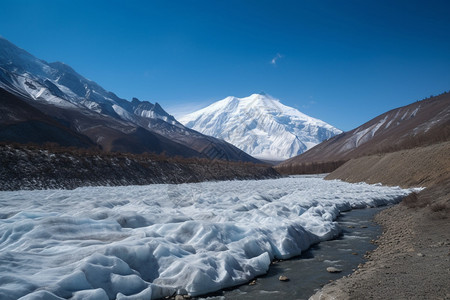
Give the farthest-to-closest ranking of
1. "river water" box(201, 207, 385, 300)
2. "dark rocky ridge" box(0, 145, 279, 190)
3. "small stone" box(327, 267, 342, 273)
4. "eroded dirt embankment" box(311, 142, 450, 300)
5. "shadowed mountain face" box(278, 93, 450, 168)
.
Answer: "shadowed mountain face" box(278, 93, 450, 168), "dark rocky ridge" box(0, 145, 279, 190), "small stone" box(327, 267, 342, 273), "river water" box(201, 207, 385, 300), "eroded dirt embankment" box(311, 142, 450, 300)

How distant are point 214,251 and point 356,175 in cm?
4257

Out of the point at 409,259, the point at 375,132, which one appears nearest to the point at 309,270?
the point at 409,259

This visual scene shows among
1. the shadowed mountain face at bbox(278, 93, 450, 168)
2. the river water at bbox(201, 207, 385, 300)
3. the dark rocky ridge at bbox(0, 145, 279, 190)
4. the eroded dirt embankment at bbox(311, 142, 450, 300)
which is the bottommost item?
the river water at bbox(201, 207, 385, 300)

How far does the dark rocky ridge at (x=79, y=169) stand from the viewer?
2319cm

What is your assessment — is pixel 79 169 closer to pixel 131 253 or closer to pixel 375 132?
pixel 131 253

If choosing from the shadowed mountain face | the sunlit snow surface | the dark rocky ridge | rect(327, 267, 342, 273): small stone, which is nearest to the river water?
rect(327, 267, 342, 273): small stone

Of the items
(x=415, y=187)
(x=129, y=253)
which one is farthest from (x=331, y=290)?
(x=415, y=187)

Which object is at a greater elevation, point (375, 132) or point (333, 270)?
point (375, 132)

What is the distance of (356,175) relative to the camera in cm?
4416

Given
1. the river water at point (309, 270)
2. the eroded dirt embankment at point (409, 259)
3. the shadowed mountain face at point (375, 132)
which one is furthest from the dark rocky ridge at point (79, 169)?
the shadowed mountain face at point (375, 132)

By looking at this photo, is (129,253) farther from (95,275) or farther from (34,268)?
(34,268)

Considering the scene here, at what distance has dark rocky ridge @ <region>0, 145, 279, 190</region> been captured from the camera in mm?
23188

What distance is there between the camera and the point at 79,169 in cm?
2795

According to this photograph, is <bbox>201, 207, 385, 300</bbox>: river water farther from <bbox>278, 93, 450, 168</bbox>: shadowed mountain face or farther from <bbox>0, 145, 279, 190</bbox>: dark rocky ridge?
<bbox>278, 93, 450, 168</bbox>: shadowed mountain face
